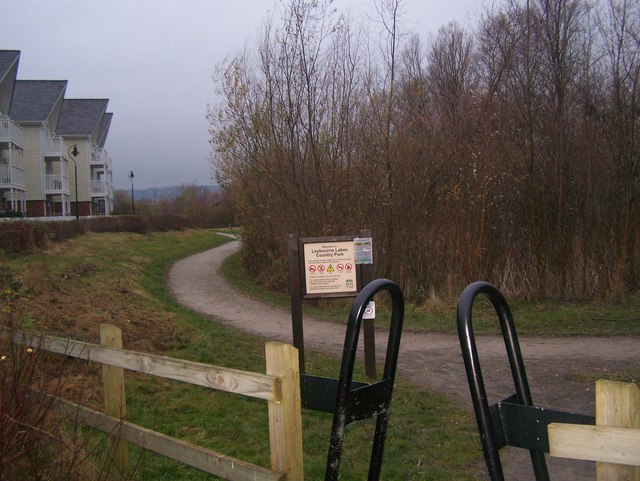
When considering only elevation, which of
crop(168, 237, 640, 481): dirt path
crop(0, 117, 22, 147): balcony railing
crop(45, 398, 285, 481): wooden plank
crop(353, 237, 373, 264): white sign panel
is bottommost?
crop(168, 237, 640, 481): dirt path

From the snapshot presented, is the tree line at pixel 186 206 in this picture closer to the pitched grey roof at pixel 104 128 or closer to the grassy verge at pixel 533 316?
the pitched grey roof at pixel 104 128

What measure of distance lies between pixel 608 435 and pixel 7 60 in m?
45.3

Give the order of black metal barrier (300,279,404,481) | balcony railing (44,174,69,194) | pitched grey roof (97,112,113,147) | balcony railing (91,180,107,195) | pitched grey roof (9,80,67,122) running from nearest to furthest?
black metal barrier (300,279,404,481), pitched grey roof (9,80,67,122), balcony railing (44,174,69,194), balcony railing (91,180,107,195), pitched grey roof (97,112,113,147)

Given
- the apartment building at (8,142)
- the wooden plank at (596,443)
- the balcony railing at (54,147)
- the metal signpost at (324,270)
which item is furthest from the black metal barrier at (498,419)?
the balcony railing at (54,147)

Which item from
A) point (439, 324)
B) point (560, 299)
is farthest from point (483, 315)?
point (560, 299)

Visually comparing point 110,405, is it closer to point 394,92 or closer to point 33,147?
point 394,92

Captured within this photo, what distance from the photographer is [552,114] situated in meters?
16.5

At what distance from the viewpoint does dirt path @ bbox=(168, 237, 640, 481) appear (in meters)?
7.25

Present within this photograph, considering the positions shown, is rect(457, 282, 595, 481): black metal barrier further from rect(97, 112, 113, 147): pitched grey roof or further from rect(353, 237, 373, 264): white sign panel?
rect(97, 112, 113, 147): pitched grey roof

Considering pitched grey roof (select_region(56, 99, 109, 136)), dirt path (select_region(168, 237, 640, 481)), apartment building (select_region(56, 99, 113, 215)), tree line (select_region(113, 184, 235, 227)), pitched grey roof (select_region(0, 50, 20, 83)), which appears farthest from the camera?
tree line (select_region(113, 184, 235, 227))

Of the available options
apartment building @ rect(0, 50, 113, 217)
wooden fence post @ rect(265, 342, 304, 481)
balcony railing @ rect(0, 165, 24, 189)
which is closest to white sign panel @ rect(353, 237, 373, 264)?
wooden fence post @ rect(265, 342, 304, 481)

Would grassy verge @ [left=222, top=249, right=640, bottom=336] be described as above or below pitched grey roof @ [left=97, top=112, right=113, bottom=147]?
below

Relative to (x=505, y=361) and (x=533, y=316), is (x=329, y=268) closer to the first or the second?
(x=505, y=361)

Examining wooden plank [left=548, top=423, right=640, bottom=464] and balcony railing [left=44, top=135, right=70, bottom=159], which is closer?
wooden plank [left=548, top=423, right=640, bottom=464]
